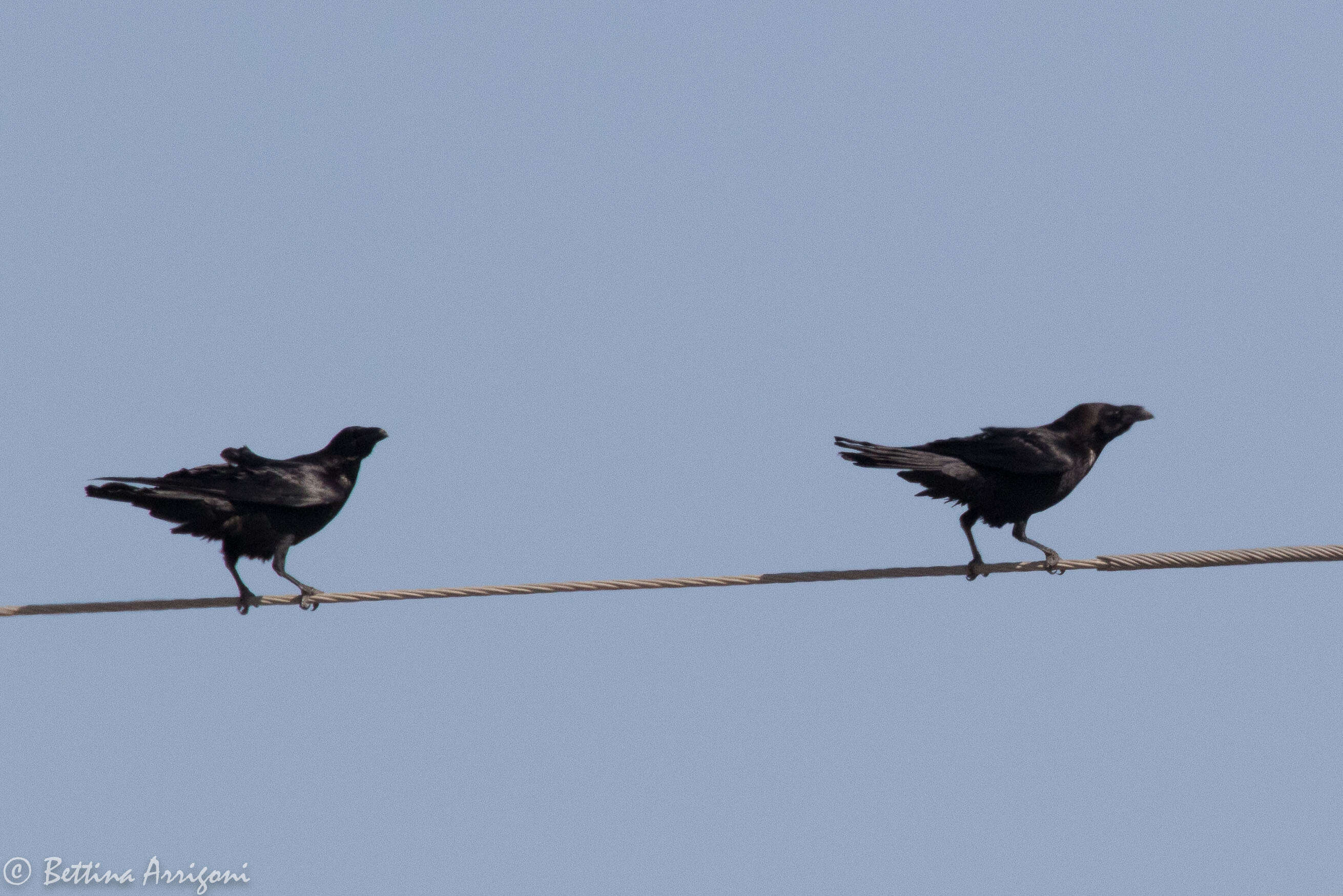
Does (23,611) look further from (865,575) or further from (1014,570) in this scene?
(1014,570)

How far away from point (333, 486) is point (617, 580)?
11.7 feet

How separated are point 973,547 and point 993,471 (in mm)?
525

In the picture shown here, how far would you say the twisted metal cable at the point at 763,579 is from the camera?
8078 mm

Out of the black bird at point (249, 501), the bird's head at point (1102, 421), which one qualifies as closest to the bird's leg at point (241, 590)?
the black bird at point (249, 501)

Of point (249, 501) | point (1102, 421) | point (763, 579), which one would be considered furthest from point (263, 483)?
point (1102, 421)

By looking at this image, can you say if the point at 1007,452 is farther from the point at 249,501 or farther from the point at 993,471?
the point at 249,501

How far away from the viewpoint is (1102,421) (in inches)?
444

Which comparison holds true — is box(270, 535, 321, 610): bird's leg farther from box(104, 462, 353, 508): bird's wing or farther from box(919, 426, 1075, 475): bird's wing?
box(919, 426, 1075, 475): bird's wing

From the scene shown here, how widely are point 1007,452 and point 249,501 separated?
4915mm

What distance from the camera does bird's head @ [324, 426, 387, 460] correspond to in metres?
11.4

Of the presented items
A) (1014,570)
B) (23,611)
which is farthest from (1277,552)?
(23,611)

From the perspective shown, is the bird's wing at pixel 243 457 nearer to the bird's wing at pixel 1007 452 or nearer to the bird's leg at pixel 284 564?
the bird's leg at pixel 284 564

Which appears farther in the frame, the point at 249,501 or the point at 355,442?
the point at 355,442

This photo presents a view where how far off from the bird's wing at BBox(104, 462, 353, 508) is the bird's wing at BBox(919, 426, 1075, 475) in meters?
3.99
